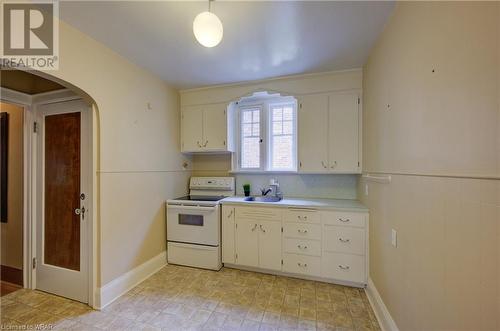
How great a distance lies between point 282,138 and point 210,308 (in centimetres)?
239

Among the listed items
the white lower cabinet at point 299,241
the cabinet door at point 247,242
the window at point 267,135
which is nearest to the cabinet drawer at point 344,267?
the white lower cabinet at point 299,241

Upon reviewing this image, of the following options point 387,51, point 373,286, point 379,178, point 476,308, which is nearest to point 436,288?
point 476,308

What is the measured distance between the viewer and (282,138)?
3186 mm

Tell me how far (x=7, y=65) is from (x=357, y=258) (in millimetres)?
3612

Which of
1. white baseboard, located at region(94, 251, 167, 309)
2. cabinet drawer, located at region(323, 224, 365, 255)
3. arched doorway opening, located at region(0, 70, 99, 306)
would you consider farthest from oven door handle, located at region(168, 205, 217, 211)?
cabinet drawer, located at region(323, 224, 365, 255)

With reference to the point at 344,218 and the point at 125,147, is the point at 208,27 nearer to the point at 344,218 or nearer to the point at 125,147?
the point at 125,147

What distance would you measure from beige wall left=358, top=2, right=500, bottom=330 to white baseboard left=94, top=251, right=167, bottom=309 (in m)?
2.65

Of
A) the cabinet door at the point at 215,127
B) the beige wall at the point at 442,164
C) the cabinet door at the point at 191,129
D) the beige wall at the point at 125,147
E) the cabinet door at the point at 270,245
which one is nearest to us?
the beige wall at the point at 442,164

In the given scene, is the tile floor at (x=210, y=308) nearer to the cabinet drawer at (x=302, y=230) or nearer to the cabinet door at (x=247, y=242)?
the cabinet door at (x=247, y=242)

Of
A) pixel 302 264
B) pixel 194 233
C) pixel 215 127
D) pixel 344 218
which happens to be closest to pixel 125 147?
pixel 215 127

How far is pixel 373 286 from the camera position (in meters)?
2.08

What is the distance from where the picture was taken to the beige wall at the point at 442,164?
30.2 inches

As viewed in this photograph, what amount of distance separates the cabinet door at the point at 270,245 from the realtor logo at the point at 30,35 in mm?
2654

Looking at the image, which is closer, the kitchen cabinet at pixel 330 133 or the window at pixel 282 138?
the kitchen cabinet at pixel 330 133
